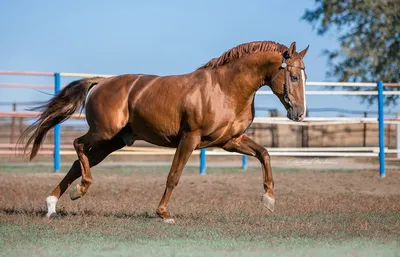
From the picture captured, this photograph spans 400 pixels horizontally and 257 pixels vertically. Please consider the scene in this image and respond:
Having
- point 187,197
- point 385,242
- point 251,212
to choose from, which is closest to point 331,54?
point 187,197

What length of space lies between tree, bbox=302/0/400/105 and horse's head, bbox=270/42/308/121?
1748cm

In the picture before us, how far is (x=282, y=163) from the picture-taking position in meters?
20.1

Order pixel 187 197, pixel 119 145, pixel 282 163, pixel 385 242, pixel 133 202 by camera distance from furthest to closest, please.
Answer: pixel 282 163 < pixel 187 197 < pixel 133 202 < pixel 119 145 < pixel 385 242

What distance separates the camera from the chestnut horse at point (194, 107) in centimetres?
812

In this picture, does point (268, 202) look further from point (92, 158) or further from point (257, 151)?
point (92, 158)

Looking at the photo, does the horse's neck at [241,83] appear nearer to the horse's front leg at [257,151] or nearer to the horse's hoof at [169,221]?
the horse's front leg at [257,151]

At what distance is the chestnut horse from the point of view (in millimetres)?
8117

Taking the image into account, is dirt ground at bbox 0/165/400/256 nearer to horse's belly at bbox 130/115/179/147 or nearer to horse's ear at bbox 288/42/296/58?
horse's belly at bbox 130/115/179/147

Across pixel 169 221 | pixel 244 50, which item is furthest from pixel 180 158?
pixel 244 50

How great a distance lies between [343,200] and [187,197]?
2.48 m

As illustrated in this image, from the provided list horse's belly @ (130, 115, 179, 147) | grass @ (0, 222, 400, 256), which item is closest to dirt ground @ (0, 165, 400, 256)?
grass @ (0, 222, 400, 256)

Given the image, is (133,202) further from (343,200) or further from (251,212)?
(343,200)

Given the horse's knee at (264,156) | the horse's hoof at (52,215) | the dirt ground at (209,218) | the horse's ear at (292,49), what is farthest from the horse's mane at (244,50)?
the horse's hoof at (52,215)

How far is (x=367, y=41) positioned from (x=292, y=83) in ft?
59.6
